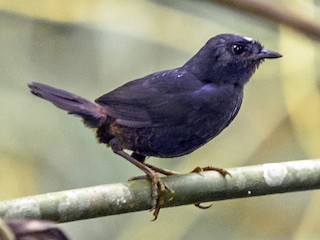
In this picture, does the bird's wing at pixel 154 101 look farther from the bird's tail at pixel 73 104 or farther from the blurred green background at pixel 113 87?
the blurred green background at pixel 113 87

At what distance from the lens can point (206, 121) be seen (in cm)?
262

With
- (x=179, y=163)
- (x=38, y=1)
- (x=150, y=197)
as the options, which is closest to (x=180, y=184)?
(x=150, y=197)

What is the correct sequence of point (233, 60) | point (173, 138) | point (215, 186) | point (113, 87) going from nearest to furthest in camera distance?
point (215, 186), point (173, 138), point (233, 60), point (113, 87)

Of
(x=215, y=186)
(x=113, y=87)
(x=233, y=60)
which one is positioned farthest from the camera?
(x=113, y=87)

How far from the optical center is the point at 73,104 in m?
2.68

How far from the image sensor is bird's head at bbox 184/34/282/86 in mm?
2764

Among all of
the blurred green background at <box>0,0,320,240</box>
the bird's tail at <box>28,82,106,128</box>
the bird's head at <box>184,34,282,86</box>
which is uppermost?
the bird's head at <box>184,34,282,86</box>

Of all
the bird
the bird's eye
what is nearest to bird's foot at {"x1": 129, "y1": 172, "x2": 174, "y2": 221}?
the bird

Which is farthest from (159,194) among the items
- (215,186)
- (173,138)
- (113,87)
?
(113,87)

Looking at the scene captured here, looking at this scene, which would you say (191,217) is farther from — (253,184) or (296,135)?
(253,184)

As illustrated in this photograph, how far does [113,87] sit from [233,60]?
2.57 metres

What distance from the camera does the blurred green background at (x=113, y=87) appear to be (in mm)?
5047

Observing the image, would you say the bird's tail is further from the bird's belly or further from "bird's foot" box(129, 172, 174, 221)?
"bird's foot" box(129, 172, 174, 221)

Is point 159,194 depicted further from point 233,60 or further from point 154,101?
point 233,60
